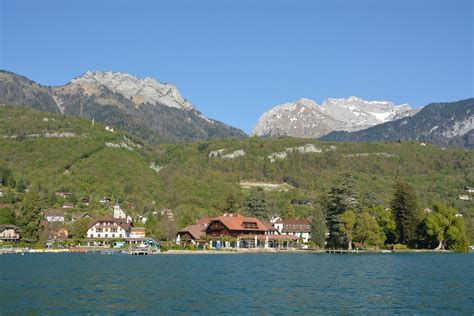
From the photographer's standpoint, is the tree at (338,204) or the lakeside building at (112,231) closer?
the tree at (338,204)

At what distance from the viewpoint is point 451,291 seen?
43.3m

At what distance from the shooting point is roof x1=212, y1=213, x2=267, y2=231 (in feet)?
411

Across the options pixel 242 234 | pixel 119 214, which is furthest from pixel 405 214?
pixel 119 214

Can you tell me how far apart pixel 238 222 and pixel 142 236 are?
962 inches

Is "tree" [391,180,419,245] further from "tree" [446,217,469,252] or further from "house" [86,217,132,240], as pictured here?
"house" [86,217,132,240]

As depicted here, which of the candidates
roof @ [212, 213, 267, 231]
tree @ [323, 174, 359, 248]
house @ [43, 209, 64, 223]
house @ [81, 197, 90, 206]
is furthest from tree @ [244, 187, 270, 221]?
house @ [81, 197, 90, 206]

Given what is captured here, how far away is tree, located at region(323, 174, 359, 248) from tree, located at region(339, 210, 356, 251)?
4.85 feet

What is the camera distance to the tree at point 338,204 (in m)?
116

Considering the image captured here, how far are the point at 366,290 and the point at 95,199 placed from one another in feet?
446

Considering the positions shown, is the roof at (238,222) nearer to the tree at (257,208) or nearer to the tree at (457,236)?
the tree at (257,208)

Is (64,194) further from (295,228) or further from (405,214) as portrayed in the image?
(405,214)

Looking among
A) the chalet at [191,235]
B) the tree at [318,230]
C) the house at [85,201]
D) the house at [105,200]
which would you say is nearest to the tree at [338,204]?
the tree at [318,230]

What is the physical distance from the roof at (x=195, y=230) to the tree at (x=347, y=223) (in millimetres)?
29889

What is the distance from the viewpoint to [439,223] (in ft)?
384
